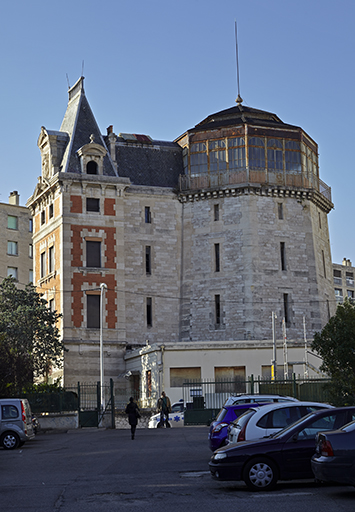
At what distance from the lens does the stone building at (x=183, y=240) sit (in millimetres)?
51750

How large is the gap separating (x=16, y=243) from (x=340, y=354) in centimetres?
4868

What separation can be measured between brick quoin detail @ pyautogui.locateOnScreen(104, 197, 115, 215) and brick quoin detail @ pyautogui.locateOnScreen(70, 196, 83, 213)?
5.73ft

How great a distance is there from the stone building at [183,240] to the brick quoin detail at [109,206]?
73mm

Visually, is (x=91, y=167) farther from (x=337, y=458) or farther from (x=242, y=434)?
(x=337, y=458)

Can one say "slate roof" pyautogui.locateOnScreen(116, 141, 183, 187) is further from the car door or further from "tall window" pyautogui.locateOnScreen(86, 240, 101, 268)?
the car door

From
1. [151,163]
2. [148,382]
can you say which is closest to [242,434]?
[148,382]

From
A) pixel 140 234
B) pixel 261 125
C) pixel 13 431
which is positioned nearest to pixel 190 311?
pixel 140 234

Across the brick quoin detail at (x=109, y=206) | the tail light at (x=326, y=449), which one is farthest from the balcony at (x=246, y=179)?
the tail light at (x=326, y=449)

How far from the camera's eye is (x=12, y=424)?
1076 inches

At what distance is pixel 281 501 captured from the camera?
12672 millimetres

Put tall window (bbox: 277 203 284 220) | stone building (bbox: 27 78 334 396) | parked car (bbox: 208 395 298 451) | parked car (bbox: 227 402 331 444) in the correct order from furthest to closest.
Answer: tall window (bbox: 277 203 284 220)
stone building (bbox: 27 78 334 396)
parked car (bbox: 208 395 298 451)
parked car (bbox: 227 402 331 444)

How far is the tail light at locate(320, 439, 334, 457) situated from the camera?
1238cm

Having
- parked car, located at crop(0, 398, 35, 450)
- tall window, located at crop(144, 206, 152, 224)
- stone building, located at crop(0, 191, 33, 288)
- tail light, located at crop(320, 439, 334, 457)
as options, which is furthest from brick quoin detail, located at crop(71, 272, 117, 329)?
tail light, located at crop(320, 439, 334, 457)

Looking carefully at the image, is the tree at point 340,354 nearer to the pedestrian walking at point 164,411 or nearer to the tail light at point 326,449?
the pedestrian walking at point 164,411
